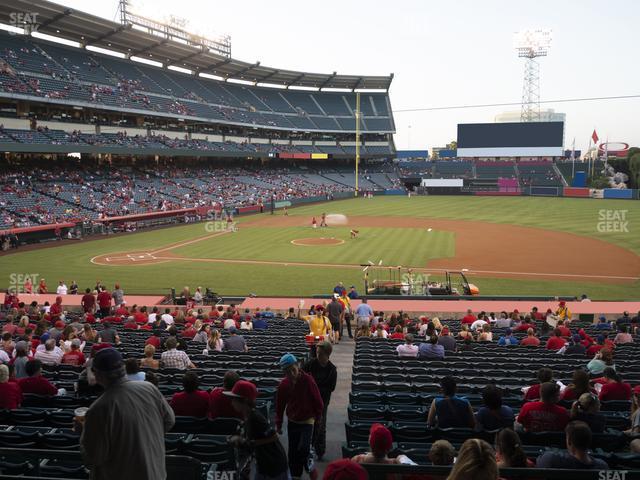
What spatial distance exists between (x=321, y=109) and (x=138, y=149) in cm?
5467

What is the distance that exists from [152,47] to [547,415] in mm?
78719

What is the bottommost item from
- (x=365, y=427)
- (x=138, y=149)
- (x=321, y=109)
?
(x=365, y=427)

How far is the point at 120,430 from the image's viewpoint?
343cm

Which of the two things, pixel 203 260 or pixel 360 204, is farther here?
pixel 360 204

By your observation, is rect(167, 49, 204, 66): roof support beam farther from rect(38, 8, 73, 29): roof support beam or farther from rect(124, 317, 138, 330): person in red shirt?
rect(124, 317, 138, 330): person in red shirt

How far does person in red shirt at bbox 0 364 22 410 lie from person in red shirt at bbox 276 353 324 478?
13.5 ft

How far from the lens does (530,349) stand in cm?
1332

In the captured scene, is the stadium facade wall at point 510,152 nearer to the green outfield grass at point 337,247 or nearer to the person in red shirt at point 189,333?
the green outfield grass at point 337,247

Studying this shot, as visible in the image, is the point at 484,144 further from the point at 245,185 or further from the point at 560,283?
the point at 560,283

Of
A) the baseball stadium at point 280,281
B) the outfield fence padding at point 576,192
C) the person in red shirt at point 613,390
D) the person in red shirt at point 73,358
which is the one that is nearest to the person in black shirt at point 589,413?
the baseball stadium at point 280,281

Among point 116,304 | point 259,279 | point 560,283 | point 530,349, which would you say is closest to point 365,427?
point 530,349

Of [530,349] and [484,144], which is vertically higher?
[484,144]

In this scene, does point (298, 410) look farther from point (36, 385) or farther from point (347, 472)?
point (36, 385)

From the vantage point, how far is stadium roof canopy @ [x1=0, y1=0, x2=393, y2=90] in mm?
56094
